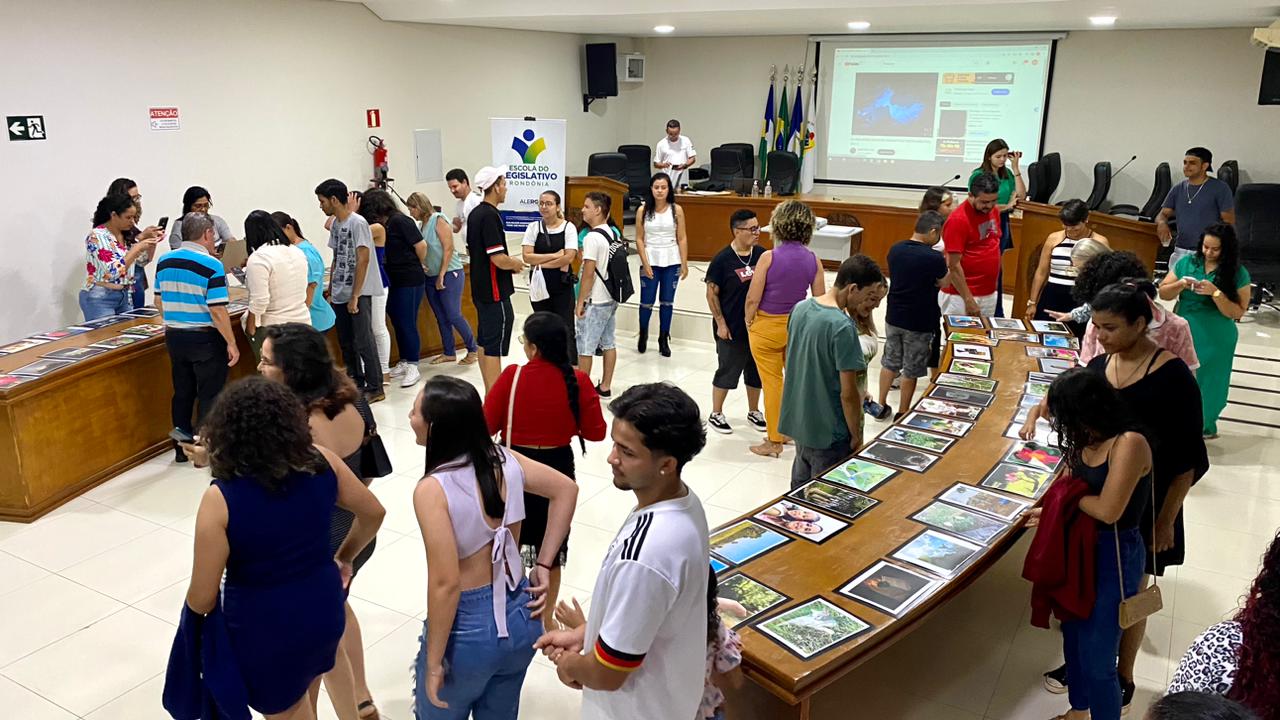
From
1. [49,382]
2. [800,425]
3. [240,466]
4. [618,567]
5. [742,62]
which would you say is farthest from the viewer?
[742,62]

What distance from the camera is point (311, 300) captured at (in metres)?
5.87

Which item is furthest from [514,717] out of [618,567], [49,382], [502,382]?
[49,382]

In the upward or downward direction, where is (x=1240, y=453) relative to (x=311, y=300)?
downward

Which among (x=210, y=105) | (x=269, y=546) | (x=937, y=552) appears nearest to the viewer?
(x=269, y=546)

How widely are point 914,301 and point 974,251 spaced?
96 centimetres

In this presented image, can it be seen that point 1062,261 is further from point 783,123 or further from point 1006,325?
point 783,123

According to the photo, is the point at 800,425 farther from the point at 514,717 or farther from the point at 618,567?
the point at 618,567

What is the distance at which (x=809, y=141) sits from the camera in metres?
12.6

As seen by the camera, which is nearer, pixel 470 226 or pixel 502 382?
pixel 502 382

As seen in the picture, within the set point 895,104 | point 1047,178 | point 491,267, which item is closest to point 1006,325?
point 491,267

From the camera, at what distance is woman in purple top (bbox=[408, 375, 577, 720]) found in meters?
2.18

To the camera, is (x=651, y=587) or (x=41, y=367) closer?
(x=651, y=587)

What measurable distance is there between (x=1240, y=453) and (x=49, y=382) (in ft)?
23.8

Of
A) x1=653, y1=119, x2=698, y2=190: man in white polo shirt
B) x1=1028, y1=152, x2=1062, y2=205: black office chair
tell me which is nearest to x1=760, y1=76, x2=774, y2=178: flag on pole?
x1=653, y1=119, x2=698, y2=190: man in white polo shirt
